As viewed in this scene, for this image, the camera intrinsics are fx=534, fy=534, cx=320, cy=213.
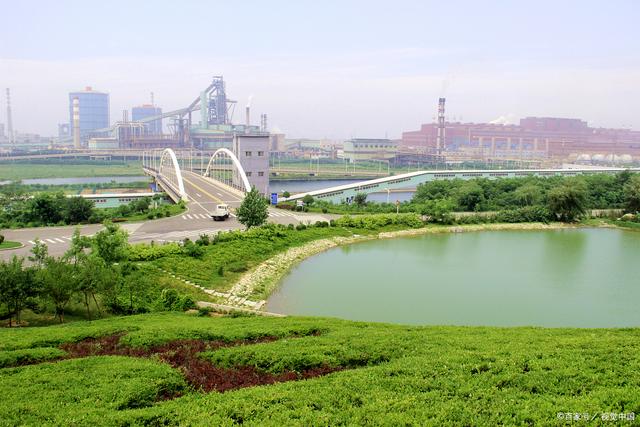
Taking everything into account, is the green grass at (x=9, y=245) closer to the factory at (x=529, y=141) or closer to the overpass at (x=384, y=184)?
the overpass at (x=384, y=184)

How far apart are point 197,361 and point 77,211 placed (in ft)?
47.2

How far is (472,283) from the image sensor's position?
13117mm

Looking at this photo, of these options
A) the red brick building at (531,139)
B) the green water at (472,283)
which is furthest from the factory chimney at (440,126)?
the green water at (472,283)

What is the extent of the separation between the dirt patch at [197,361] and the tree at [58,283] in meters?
1.89

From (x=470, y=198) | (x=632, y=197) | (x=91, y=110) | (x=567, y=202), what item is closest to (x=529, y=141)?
(x=632, y=197)

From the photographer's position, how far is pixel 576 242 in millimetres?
19359

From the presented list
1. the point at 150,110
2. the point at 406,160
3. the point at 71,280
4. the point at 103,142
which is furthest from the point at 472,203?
the point at 150,110

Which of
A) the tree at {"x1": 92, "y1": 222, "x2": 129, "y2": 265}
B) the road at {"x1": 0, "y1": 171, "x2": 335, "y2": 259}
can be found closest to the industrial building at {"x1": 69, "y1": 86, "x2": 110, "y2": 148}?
the road at {"x1": 0, "y1": 171, "x2": 335, "y2": 259}

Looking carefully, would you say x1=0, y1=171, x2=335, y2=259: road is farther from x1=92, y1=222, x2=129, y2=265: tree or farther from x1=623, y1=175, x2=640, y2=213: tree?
x1=623, y1=175, x2=640, y2=213: tree

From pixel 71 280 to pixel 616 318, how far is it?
9.89 meters

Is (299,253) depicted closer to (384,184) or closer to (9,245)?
(9,245)

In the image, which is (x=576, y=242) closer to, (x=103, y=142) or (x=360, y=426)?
(x=360, y=426)

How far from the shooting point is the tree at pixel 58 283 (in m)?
8.19

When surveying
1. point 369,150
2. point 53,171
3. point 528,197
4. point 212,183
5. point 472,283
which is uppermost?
point 369,150
